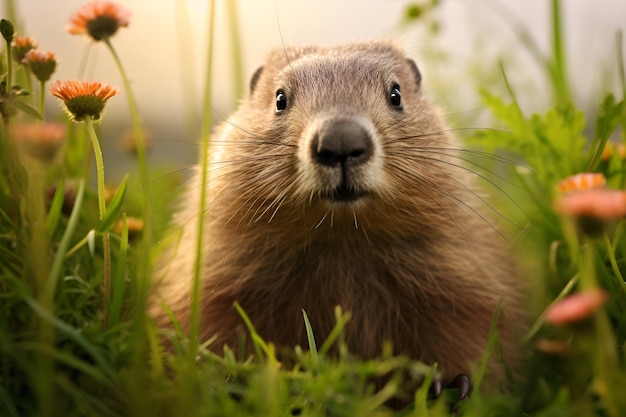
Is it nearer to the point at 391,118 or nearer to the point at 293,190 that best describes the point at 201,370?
the point at 293,190

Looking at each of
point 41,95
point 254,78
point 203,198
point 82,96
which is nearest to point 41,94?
point 41,95

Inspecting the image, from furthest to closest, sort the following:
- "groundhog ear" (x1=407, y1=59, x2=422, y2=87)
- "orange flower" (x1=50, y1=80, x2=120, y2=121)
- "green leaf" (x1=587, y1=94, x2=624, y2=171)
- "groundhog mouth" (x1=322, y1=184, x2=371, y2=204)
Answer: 1. "groundhog ear" (x1=407, y1=59, x2=422, y2=87)
2. "green leaf" (x1=587, y1=94, x2=624, y2=171)
3. "groundhog mouth" (x1=322, y1=184, x2=371, y2=204)
4. "orange flower" (x1=50, y1=80, x2=120, y2=121)

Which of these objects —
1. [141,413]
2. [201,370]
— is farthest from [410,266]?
[141,413]

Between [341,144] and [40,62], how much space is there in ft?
4.45

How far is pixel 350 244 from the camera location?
3.52m

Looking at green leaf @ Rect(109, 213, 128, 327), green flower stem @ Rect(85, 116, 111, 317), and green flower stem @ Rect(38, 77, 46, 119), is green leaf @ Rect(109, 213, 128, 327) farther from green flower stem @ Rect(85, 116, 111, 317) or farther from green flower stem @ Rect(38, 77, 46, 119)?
green flower stem @ Rect(38, 77, 46, 119)

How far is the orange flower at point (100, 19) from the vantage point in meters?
2.89

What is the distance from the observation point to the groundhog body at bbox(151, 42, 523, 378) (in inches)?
130

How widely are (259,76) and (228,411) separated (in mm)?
2663

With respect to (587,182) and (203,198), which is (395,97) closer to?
(587,182)

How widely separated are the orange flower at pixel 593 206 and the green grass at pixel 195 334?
45 millimetres

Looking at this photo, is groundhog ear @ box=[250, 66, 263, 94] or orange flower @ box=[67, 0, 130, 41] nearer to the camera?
orange flower @ box=[67, 0, 130, 41]

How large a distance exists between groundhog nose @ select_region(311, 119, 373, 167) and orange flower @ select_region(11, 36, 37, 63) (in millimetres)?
1345

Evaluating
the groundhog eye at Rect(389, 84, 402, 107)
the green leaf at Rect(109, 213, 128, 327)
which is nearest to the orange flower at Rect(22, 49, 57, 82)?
the green leaf at Rect(109, 213, 128, 327)
